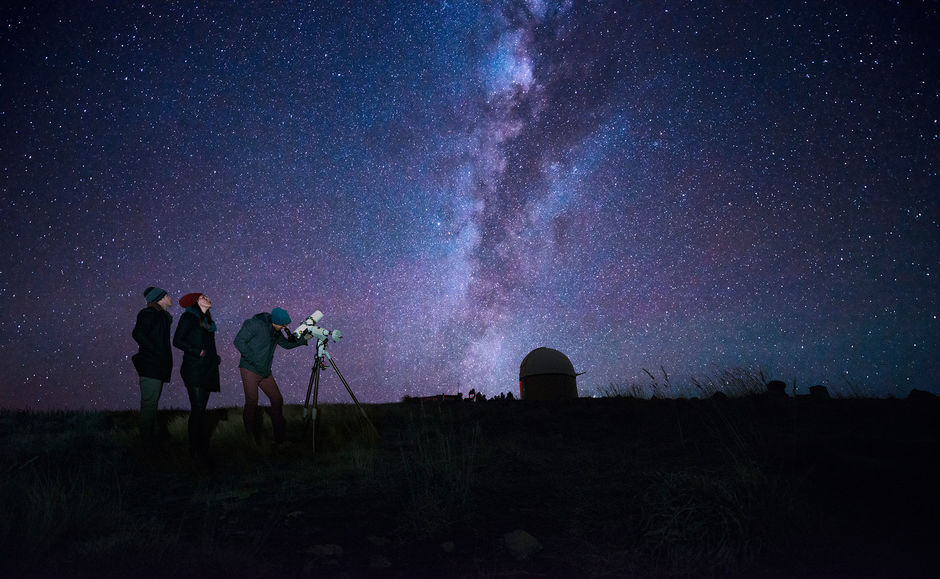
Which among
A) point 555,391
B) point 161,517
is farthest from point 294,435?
point 555,391

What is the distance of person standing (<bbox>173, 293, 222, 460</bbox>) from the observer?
6742mm

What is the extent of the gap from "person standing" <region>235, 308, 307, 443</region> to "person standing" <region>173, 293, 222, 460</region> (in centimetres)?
37

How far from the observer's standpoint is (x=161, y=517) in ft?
16.1

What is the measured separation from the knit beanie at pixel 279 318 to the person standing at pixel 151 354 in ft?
4.60

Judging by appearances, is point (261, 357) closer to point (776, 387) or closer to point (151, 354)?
point (151, 354)

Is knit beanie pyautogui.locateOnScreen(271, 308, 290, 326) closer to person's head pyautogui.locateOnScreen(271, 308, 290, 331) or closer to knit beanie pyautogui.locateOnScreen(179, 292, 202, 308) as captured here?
person's head pyautogui.locateOnScreen(271, 308, 290, 331)

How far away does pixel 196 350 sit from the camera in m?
6.77

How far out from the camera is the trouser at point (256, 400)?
718cm

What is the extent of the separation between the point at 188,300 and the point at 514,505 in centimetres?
499

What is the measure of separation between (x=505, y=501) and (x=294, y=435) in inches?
182

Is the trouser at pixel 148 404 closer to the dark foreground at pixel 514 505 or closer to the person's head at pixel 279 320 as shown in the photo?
the dark foreground at pixel 514 505

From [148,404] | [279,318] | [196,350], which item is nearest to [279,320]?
[279,318]

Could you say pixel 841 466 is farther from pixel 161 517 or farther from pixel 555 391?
pixel 555 391

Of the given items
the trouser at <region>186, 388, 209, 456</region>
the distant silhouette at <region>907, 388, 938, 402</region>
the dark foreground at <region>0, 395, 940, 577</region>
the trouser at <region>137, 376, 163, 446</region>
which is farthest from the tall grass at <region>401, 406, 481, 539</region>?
the distant silhouette at <region>907, 388, 938, 402</region>
